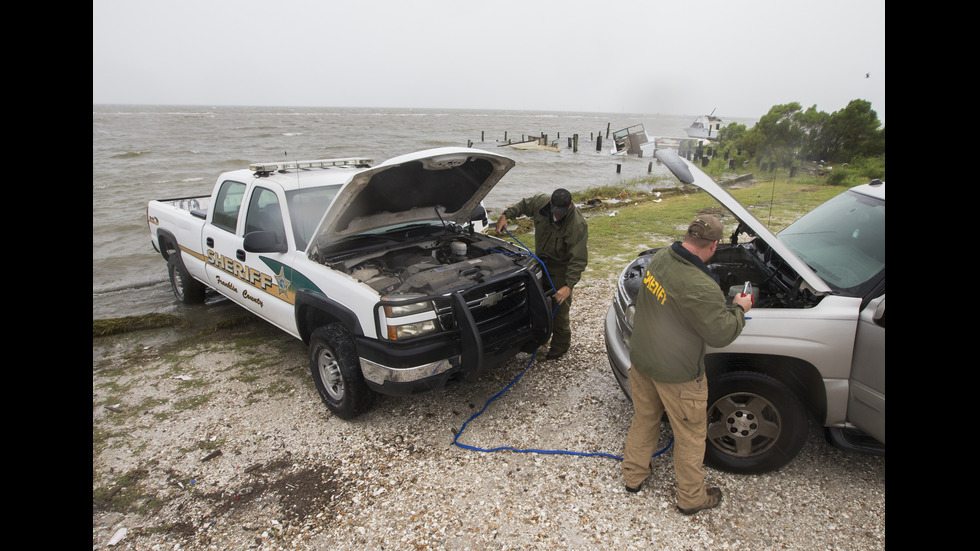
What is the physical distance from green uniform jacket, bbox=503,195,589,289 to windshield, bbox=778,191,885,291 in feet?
5.16

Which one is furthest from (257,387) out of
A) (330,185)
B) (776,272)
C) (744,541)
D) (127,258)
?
(127,258)


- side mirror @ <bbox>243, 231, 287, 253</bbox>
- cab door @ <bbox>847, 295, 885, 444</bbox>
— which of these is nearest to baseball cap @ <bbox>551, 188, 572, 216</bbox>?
cab door @ <bbox>847, 295, 885, 444</bbox>

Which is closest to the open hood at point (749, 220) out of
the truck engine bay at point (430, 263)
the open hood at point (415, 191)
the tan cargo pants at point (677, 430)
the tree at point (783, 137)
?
the tan cargo pants at point (677, 430)

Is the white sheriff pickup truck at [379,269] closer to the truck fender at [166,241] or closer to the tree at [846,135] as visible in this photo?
the truck fender at [166,241]

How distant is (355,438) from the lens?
3.78 m

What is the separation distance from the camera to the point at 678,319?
2.69 meters

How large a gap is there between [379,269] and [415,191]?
87 centimetres

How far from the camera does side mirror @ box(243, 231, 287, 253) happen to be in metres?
4.13

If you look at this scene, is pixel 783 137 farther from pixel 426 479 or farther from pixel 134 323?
→ pixel 134 323

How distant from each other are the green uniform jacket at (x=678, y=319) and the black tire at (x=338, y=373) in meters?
2.07

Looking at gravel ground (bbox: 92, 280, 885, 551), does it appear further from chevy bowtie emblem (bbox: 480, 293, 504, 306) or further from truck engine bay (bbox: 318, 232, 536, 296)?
truck engine bay (bbox: 318, 232, 536, 296)

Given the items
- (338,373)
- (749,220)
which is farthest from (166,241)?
(749,220)
